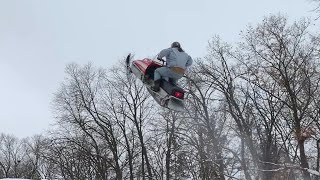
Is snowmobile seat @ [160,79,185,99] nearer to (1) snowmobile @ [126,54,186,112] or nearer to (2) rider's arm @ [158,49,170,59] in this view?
(1) snowmobile @ [126,54,186,112]

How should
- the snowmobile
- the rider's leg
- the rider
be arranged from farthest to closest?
1. the rider's leg
2. the rider
3. the snowmobile

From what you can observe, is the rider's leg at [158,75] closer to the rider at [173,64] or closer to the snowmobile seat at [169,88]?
the rider at [173,64]

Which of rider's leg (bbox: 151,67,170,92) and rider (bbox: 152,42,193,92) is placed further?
rider's leg (bbox: 151,67,170,92)

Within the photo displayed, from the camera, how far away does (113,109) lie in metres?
35.2

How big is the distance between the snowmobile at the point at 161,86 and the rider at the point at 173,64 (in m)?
0.15

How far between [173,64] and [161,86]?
0.71 m

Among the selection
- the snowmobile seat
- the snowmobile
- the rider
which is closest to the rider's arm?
the rider

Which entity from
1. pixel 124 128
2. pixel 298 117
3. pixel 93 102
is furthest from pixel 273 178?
pixel 93 102

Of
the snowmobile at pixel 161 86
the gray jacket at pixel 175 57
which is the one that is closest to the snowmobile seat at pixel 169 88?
the snowmobile at pixel 161 86

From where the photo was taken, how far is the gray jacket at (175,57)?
425 inches

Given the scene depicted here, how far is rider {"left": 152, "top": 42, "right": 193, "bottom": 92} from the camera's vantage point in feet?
35.4

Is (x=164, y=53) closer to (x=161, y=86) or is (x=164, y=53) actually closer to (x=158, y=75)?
(x=158, y=75)

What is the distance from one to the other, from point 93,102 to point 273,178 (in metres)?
17.4

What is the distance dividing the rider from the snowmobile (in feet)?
0.48
